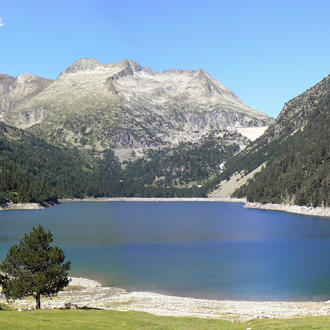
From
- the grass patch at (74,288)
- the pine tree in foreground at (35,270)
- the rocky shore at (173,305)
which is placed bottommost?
the grass patch at (74,288)

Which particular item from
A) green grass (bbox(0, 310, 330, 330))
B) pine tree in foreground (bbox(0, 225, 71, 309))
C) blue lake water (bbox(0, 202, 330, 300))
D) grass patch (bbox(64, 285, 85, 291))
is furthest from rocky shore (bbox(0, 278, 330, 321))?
green grass (bbox(0, 310, 330, 330))

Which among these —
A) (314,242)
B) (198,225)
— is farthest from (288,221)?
(314,242)

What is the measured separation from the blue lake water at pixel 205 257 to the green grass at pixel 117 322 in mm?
22054

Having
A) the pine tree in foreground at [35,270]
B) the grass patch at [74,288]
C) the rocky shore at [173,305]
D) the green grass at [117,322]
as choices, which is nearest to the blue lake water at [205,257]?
the rocky shore at [173,305]

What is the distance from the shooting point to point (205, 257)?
106m

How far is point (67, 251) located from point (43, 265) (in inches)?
2372

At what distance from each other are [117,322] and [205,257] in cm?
6312

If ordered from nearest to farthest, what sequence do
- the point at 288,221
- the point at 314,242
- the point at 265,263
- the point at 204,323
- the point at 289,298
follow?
the point at 204,323
the point at 289,298
the point at 265,263
the point at 314,242
the point at 288,221

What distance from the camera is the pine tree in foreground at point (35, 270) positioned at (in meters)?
53.4

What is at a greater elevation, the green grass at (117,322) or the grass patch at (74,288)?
the green grass at (117,322)

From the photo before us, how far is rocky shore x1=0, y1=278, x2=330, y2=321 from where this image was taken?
2238 inches

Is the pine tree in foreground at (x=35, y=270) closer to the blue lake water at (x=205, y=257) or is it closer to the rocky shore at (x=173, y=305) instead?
the rocky shore at (x=173, y=305)

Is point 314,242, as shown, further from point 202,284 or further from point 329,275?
point 202,284

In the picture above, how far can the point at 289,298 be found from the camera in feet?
227
